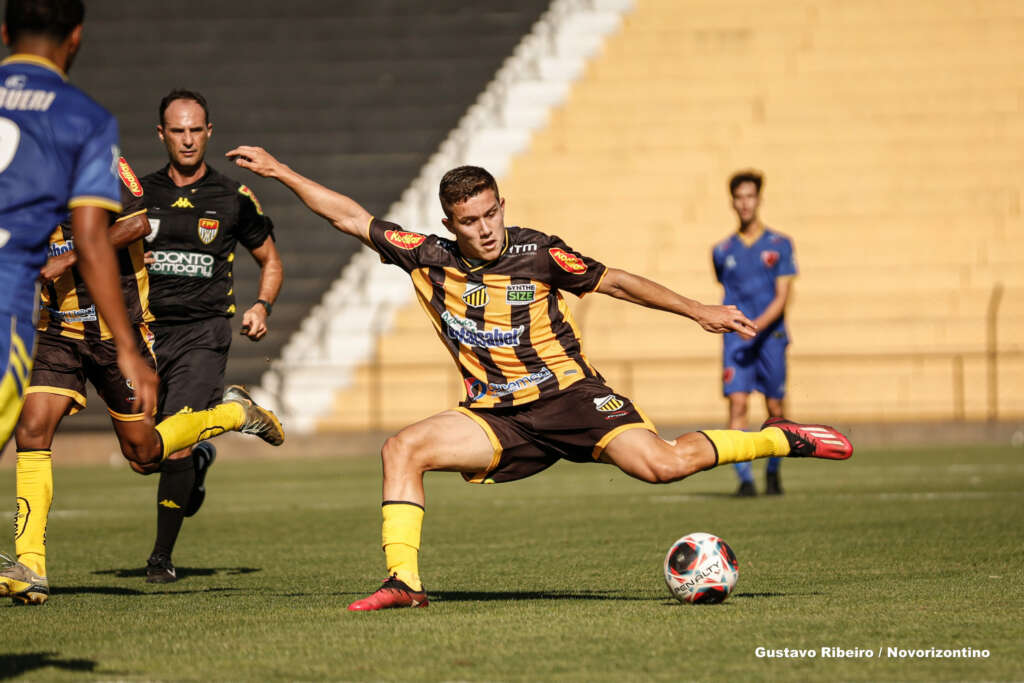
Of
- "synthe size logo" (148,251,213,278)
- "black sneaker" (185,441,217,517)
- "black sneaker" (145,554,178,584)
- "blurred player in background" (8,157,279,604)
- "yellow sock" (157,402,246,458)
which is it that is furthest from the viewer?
"black sneaker" (185,441,217,517)

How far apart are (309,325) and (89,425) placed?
138 inches

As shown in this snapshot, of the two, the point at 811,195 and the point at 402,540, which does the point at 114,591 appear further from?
the point at 811,195

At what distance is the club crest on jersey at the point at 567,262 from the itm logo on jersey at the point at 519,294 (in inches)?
5.6

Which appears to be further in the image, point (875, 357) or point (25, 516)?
point (875, 357)

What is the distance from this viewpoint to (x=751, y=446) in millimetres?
5832

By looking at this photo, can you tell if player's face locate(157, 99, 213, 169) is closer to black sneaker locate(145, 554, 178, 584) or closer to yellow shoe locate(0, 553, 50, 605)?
black sneaker locate(145, 554, 178, 584)

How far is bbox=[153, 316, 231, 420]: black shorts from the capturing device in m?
6.98

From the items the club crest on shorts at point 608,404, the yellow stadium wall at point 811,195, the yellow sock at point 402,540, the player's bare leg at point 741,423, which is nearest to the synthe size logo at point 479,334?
the club crest on shorts at point 608,404

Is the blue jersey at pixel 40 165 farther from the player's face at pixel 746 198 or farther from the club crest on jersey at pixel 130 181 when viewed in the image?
the player's face at pixel 746 198

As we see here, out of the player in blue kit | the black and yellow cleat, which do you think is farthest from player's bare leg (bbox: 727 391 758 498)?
the black and yellow cleat

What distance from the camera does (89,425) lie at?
19078mm

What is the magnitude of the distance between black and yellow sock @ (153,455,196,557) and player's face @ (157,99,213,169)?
148 cm

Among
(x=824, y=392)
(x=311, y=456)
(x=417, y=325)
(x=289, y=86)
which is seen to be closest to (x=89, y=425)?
(x=311, y=456)

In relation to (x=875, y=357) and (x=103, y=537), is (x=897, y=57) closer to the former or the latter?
(x=875, y=357)
